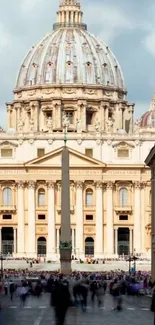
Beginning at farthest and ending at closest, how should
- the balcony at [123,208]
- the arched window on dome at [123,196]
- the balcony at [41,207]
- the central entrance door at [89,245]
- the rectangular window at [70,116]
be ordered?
the rectangular window at [70,116], the arched window on dome at [123,196], the balcony at [41,207], the central entrance door at [89,245], the balcony at [123,208]

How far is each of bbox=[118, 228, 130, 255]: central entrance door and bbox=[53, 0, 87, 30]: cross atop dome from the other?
39.6m

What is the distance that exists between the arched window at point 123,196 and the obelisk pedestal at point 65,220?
47.0 m

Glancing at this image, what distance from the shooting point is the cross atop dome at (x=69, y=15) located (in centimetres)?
17288

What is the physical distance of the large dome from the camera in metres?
165

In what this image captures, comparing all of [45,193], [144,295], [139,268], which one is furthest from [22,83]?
[144,295]

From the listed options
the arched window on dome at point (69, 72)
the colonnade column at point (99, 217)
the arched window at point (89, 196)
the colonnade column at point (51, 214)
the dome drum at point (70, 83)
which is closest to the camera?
the colonnade column at point (99, 217)

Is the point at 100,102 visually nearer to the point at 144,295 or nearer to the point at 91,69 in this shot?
the point at 91,69

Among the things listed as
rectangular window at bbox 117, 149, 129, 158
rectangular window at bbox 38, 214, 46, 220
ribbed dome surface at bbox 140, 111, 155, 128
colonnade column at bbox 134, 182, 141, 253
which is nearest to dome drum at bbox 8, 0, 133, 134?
ribbed dome surface at bbox 140, 111, 155, 128

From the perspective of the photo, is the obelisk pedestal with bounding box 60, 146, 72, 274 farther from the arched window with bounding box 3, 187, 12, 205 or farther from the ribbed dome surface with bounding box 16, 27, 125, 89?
the ribbed dome surface with bounding box 16, 27, 125, 89

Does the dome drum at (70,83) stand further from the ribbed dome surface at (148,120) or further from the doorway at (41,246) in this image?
the doorway at (41,246)

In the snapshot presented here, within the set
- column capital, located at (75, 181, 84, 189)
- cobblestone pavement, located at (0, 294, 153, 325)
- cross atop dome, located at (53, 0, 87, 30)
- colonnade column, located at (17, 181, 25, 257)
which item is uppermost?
cross atop dome, located at (53, 0, 87, 30)

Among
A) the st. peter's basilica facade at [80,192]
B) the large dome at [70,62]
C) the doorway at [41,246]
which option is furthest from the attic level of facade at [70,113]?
the doorway at [41,246]

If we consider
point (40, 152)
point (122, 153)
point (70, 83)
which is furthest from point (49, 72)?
point (122, 153)

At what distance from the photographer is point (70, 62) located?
168 m
